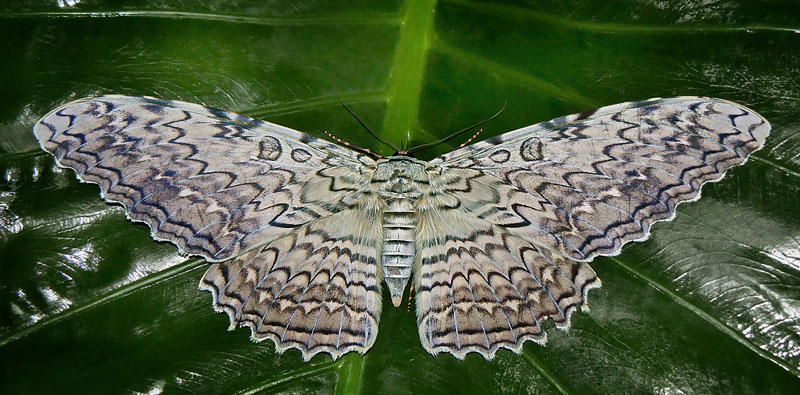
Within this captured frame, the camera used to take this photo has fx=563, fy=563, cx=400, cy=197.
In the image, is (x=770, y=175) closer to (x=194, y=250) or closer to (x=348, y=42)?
(x=348, y=42)

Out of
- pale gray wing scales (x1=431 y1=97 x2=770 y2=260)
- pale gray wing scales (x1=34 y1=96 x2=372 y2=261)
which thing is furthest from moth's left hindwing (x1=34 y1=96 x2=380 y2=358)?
pale gray wing scales (x1=431 y1=97 x2=770 y2=260)

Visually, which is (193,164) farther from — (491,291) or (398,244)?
(491,291)

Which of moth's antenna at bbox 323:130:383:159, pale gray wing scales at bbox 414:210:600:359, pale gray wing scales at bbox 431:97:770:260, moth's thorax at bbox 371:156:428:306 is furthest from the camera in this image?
moth's antenna at bbox 323:130:383:159

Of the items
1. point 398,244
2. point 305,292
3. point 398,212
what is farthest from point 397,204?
point 305,292

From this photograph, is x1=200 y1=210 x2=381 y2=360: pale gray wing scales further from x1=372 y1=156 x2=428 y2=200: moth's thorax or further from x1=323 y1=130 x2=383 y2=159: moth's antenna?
x1=323 y1=130 x2=383 y2=159: moth's antenna

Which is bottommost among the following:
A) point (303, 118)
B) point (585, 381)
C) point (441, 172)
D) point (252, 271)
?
point (585, 381)

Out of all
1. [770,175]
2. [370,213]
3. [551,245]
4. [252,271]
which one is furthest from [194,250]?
[770,175]

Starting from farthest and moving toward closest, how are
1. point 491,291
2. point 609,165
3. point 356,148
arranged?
point 356,148
point 491,291
point 609,165
